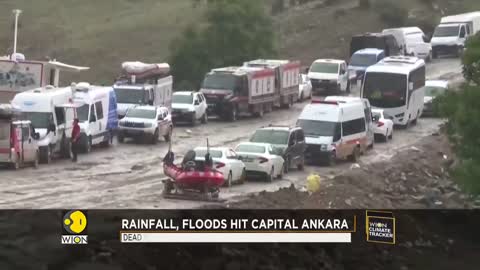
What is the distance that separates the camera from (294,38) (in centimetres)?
7981

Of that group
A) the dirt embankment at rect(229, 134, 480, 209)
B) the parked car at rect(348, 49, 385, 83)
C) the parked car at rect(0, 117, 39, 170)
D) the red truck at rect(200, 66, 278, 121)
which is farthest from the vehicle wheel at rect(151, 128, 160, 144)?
the parked car at rect(348, 49, 385, 83)

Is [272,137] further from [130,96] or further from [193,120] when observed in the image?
[193,120]

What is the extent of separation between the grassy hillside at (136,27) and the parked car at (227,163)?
31.6 metres

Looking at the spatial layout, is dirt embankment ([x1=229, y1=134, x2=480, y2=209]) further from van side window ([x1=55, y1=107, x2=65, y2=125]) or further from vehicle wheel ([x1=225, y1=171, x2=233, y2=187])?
van side window ([x1=55, y1=107, x2=65, y2=125])

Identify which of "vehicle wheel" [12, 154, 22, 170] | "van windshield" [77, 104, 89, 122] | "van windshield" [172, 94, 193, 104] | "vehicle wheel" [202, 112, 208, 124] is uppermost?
"van windshield" [77, 104, 89, 122]

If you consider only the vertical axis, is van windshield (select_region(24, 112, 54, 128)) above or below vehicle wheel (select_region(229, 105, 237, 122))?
above

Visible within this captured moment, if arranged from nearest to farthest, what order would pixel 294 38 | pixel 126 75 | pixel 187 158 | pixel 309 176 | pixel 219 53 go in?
1. pixel 187 158
2. pixel 309 176
3. pixel 126 75
4. pixel 219 53
5. pixel 294 38

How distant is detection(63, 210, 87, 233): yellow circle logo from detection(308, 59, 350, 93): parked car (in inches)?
1644

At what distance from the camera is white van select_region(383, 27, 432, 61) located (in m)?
71.8

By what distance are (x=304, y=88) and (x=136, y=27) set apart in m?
24.0

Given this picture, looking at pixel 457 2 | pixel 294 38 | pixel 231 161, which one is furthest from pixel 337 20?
pixel 231 161

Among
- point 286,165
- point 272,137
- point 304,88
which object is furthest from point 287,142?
point 304,88

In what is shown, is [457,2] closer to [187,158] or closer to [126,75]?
[126,75]

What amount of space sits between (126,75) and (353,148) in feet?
42.0
